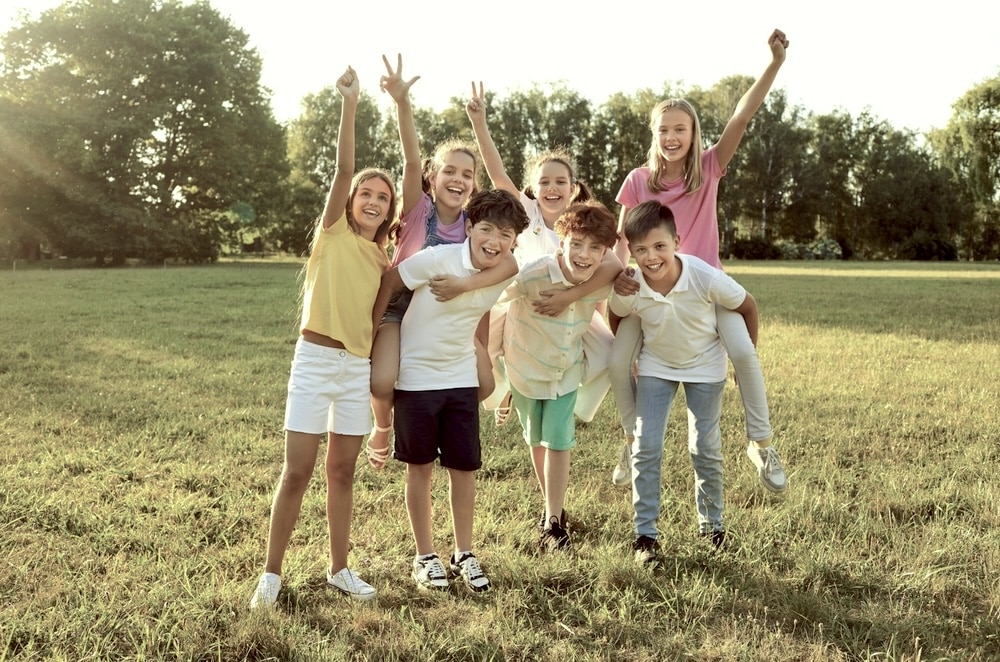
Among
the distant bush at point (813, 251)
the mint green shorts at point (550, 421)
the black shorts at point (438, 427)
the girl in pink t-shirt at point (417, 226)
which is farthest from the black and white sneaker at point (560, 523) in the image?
the distant bush at point (813, 251)

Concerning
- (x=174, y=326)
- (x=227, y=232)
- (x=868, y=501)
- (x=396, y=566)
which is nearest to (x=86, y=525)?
(x=396, y=566)

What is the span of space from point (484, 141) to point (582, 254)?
132 cm

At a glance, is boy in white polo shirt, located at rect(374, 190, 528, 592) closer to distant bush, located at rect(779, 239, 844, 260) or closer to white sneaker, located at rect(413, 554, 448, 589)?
white sneaker, located at rect(413, 554, 448, 589)

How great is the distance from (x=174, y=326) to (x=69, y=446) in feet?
21.2

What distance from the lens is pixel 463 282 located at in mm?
3436

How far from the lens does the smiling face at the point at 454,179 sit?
3.99m

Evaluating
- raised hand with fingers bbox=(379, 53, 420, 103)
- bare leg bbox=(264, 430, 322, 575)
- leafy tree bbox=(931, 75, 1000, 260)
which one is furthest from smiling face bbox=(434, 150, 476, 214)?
leafy tree bbox=(931, 75, 1000, 260)

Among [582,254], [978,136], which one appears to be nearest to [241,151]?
[978,136]

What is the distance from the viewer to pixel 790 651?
282cm

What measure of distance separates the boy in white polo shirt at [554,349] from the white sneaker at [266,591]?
122 cm

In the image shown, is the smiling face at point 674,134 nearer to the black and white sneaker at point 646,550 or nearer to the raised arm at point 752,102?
the raised arm at point 752,102

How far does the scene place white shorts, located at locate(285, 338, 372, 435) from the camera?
10.6 ft

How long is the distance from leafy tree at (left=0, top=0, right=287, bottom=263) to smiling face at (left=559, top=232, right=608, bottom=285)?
106ft

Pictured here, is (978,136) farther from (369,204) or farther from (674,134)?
(369,204)
